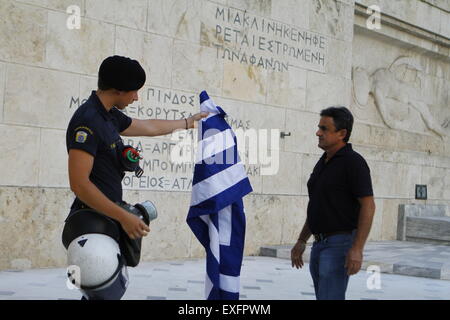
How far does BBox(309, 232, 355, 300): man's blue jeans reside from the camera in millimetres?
4418

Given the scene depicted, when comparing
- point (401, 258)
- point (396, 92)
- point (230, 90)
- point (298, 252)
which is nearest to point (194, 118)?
point (298, 252)

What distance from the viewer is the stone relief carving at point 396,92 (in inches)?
524

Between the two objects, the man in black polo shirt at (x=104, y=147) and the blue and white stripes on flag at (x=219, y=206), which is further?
→ the blue and white stripes on flag at (x=219, y=206)

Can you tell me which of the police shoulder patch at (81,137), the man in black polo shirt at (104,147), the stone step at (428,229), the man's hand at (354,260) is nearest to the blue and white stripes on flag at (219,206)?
the man's hand at (354,260)

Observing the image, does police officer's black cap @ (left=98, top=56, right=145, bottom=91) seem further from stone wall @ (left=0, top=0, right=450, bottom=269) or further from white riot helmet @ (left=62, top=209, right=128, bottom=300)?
stone wall @ (left=0, top=0, right=450, bottom=269)

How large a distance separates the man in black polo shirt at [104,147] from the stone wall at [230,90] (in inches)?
176

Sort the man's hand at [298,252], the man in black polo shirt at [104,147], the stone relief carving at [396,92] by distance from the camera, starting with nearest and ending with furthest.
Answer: the man in black polo shirt at [104,147] < the man's hand at [298,252] < the stone relief carving at [396,92]

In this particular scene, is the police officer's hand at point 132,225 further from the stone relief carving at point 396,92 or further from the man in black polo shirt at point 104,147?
the stone relief carving at point 396,92

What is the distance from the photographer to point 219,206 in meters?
4.73

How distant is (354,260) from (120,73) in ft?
6.10

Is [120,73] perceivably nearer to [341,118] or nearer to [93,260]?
[93,260]

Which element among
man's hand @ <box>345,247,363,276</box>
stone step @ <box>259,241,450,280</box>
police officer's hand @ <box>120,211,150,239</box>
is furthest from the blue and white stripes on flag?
stone step @ <box>259,241,450,280</box>

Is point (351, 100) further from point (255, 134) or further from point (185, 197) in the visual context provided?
point (185, 197)

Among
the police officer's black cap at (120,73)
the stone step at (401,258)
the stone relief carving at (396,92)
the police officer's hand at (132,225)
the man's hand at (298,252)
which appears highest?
the stone relief carving at (396,92)
